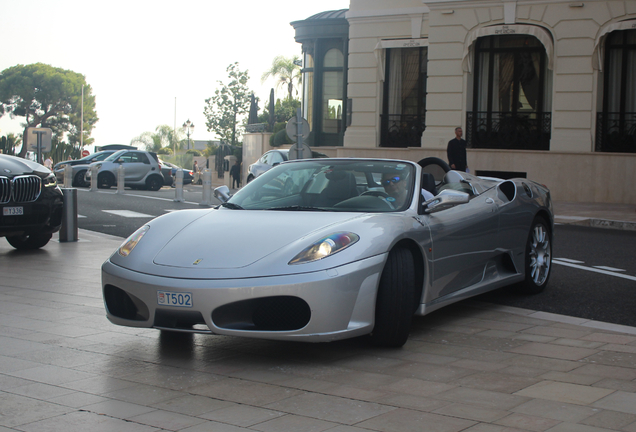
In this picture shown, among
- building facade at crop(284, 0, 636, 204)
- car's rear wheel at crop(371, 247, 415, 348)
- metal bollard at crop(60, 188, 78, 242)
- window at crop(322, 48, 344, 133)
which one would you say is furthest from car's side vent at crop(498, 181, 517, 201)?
window at crop(322, 48, 344, 133)

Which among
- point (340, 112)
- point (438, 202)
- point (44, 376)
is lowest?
point (44, 376)

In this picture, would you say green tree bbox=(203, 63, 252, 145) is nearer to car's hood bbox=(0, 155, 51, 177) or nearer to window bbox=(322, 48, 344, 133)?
window bbox=(322, 48, 344, 133)

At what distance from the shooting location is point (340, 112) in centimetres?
3259

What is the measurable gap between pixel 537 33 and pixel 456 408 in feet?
64.3

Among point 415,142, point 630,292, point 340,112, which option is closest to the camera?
point 630,292

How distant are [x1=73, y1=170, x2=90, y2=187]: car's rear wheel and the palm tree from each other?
2863cm

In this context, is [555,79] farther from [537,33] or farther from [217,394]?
[217,394]

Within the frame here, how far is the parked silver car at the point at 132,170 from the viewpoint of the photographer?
1179 inches

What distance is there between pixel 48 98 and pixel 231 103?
45.8m

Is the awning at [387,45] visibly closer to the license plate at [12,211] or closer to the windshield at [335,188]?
the license plate at [12,211]

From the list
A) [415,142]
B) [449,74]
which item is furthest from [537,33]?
[415,142]

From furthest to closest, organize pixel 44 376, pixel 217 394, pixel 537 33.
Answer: pixel 537 33, pixel 44 376, pixel 217 394

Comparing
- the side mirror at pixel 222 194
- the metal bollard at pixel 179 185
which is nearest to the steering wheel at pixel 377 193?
the side mirror at pixel 222 194

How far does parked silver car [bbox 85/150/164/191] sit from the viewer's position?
2995cm
